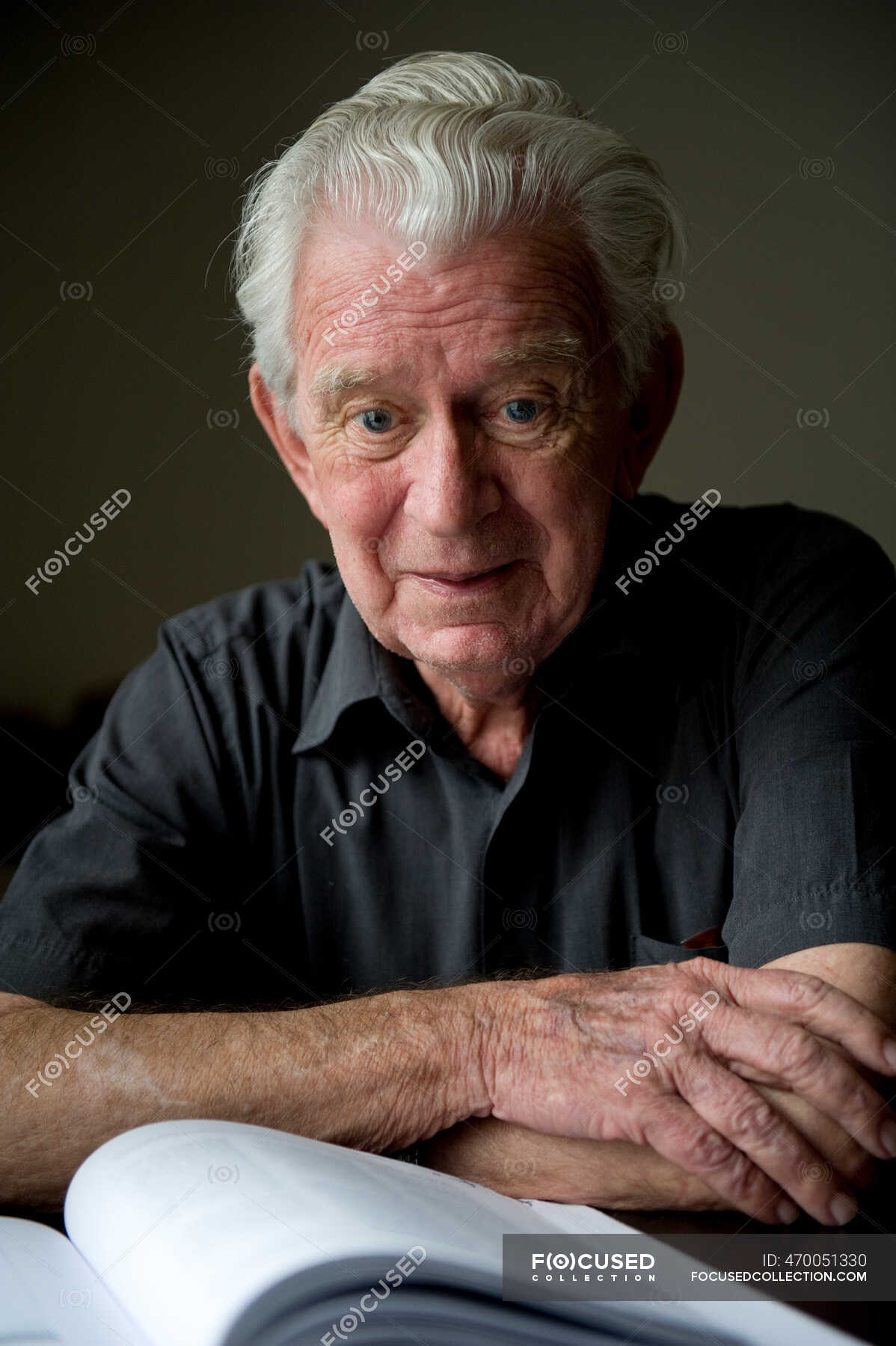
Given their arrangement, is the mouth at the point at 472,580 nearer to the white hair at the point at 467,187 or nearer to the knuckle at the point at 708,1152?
the white hair at the point at 467,187

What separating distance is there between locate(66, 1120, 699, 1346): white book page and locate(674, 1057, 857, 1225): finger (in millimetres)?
205

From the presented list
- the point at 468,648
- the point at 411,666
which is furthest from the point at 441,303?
the point at 411,666

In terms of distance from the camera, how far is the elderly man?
0.98 m

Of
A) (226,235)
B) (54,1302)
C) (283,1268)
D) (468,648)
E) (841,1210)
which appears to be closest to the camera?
(283,1268)

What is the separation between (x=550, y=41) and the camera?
2699 mm

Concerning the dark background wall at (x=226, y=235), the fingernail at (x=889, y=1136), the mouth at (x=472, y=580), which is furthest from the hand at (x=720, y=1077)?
the dark background wall at (x=226, y=235)

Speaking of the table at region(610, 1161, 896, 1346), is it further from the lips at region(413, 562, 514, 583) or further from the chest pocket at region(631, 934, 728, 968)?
the lips at region(413, 562, 514, 583)

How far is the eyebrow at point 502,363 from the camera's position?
1.23 meters

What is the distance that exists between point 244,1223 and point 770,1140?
0.46 m

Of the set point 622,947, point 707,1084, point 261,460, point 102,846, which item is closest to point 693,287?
point 261,460

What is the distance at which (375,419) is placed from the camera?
1257 mm

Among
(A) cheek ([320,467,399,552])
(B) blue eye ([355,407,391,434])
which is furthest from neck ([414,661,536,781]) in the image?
(B) blue eye ([355,407,391,434])

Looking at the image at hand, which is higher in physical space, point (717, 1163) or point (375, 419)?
point (375, 419)

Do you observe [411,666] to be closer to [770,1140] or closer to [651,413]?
[651,413]
